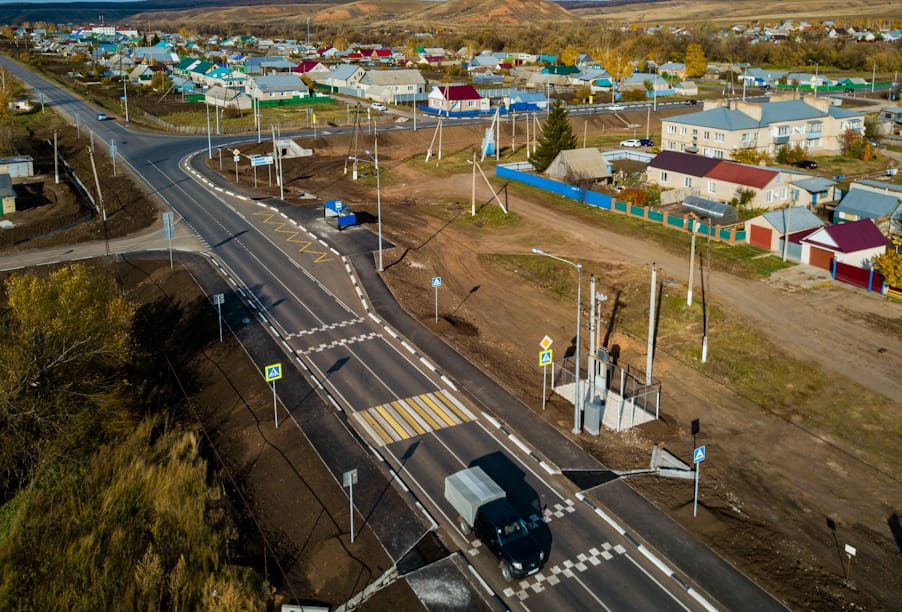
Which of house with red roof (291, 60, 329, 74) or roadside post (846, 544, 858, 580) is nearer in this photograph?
roadside post (846, 544, 858, 580)

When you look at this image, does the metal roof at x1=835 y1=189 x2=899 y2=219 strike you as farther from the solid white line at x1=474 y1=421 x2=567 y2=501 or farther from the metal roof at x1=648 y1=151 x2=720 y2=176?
the solid white line at x1=474 y1=421 x2=567 y2=501

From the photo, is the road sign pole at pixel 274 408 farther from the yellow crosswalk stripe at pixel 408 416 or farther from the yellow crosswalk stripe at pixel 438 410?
the yellow crosswalk stripe at pixel 438 410

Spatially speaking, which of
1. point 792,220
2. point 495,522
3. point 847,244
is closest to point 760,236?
point 792,220

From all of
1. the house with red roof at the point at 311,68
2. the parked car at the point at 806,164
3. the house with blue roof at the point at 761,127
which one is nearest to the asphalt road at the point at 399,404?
the house with blue roof at the point at 761,127

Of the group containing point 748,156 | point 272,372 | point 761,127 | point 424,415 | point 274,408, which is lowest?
point 424,415

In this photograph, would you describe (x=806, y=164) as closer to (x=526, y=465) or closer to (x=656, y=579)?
(x=526, y=465)

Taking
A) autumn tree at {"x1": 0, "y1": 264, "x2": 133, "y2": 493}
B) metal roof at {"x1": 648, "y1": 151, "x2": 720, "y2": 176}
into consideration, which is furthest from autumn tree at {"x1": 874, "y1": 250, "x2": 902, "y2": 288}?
autumn tree at {"x1": 0, "y1": 264, "x2": 133, "y2": 493}

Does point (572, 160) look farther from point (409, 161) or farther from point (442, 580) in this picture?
point (442, 580)
